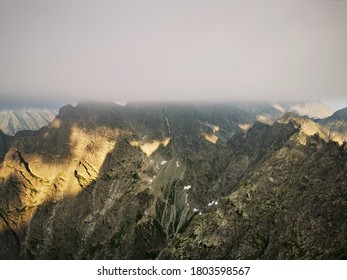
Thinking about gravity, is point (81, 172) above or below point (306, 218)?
below

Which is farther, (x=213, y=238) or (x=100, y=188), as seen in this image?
(x=100, y=188)

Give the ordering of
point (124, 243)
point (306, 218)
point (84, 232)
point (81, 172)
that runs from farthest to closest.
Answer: point (81, 172) < point (84, 232) < point (124, 243) < point (306, 218)

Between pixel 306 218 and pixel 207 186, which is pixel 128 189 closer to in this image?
pixel 207 186

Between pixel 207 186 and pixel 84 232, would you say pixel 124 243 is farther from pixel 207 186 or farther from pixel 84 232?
pixel 207 186

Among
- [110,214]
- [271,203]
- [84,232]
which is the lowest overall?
[84,232]
